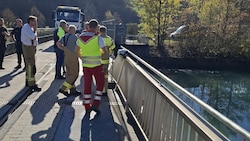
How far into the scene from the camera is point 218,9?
3491 cm

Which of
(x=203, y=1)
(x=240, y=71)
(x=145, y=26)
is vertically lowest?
(x=240, y=71)

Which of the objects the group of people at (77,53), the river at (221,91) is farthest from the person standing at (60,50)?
the river at (221,91)

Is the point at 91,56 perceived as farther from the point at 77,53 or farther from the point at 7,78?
the point at 7,78

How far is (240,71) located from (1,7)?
58.6m

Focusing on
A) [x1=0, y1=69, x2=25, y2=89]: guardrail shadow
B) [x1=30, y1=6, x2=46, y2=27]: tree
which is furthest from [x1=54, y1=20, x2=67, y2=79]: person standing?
[x1=30, y1=6, x2=46, y2=27]: tree

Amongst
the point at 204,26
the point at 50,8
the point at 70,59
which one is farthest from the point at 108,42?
the point at 50,8

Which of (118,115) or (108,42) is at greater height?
(108,42)

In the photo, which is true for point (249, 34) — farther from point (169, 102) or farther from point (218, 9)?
point (169, 102)

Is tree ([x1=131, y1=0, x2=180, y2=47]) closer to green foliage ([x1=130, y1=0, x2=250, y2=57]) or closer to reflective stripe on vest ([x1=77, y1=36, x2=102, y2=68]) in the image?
green foliage ([x1=130, y1=0, x2=250, y2=57])

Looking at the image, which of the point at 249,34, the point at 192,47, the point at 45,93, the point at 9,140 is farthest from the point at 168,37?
the point at 9,140

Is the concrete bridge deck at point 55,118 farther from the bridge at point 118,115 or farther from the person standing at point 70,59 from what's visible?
the person standing at point 70,59

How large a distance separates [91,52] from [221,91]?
17976 mm

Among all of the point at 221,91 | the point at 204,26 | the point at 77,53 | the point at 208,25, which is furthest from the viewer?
the point at 208,25

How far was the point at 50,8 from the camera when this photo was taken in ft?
285
